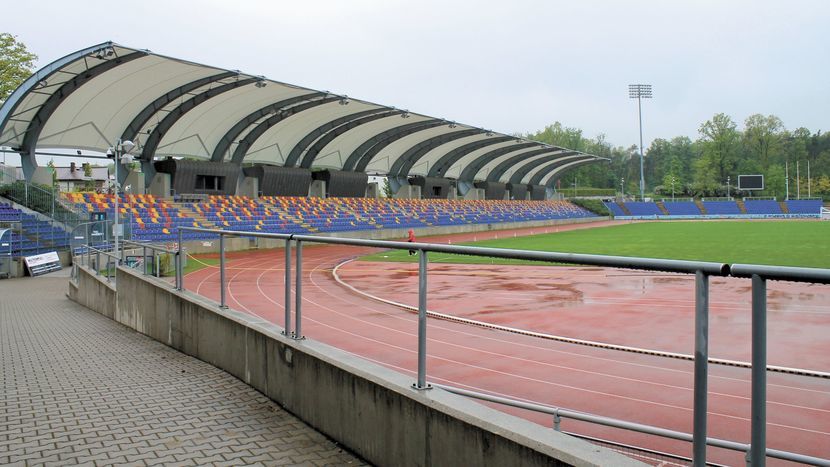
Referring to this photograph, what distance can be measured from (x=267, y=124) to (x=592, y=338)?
3899 centimetres

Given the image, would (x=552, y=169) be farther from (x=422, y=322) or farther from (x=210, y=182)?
(x=422, y=322)

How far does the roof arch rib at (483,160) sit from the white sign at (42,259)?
1899 inches

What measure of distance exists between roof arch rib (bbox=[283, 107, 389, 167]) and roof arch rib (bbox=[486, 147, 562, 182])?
32197 millimetres

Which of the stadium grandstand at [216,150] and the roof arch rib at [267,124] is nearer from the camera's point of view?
the stadium grandstand at [216,150]

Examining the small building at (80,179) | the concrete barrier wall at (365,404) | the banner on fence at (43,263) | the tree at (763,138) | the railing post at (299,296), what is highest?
the tree at (763,138)

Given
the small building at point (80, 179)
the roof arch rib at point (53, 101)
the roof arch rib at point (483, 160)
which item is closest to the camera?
the roof arch rib at point (53, 101)

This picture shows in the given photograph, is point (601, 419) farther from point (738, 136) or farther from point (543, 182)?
point (738, 136)

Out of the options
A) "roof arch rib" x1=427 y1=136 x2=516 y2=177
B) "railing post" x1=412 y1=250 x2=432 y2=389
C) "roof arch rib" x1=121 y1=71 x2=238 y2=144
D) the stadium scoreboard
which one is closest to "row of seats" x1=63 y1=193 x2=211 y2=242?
"roof arch rib" x1=121 y1=71 x2=238 y2=144

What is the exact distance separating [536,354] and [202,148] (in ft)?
132

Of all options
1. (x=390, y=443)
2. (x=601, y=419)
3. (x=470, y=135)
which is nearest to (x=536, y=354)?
(x=601, y=419)

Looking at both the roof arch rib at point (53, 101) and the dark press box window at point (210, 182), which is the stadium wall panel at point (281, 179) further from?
the roof arch rib at point (53, 101)

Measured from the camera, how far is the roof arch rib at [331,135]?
146ft

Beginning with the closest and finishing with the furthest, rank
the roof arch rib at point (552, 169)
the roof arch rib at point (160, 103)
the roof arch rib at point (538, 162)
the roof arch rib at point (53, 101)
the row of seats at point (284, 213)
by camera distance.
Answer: the roof arch rib at point (53, 101) → the roof arch rib at point (160, 103) → the row of seats at point (284, 213) → the roof arch rib at point (538, 162) → the roof arch rib at point (552, 169)

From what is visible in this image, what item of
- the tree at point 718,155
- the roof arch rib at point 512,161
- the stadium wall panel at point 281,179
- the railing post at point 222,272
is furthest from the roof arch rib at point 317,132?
the tree at point 718,155
